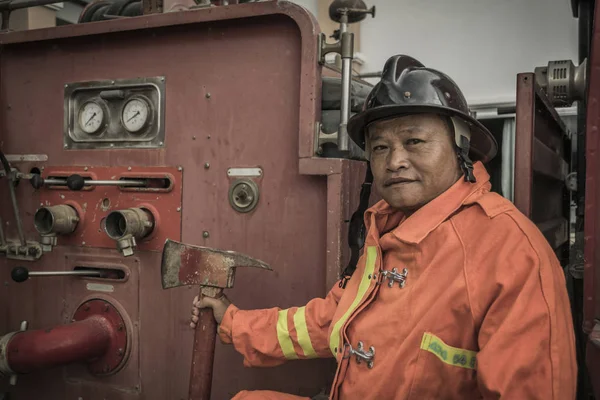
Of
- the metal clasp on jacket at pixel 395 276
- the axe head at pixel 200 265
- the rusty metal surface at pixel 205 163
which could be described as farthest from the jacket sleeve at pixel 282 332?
the metal clasp on jacket at pixel 395 276

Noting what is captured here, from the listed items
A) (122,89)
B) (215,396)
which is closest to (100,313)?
(215,396)

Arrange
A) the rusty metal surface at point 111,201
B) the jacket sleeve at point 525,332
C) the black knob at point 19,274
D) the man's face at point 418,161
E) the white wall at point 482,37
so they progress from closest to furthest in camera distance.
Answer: the jacket sleeve at point 525,332 → the man's face at point 418,161 → the black knob at point 19,274 → the rusty metal surface at point 111,201 → the white wall at point 482,37

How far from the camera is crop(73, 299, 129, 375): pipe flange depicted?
8.32 ft

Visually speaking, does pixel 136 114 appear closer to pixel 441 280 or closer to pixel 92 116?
pixel 92 116

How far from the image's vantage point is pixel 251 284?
2.38 metres

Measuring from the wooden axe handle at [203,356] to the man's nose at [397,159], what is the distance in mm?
805

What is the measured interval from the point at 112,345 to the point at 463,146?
177 centimetres

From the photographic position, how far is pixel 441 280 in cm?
147

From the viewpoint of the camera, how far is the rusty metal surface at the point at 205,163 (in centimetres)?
227

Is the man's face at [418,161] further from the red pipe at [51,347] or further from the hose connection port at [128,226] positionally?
the red pipe at [51,347]

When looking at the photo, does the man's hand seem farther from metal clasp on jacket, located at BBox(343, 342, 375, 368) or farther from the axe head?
metal clasp on jacket, located at BBox(343, 342, 375, 368)

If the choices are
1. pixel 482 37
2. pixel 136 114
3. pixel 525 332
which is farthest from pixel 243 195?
pixel 482 37

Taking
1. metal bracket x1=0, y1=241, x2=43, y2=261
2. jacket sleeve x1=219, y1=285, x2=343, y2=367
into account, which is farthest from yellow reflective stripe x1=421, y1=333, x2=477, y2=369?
metal bracket x1=0, y1=241, x2=43, y2=261

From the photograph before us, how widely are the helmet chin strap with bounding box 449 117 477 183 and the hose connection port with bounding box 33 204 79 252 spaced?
1.73 meters
